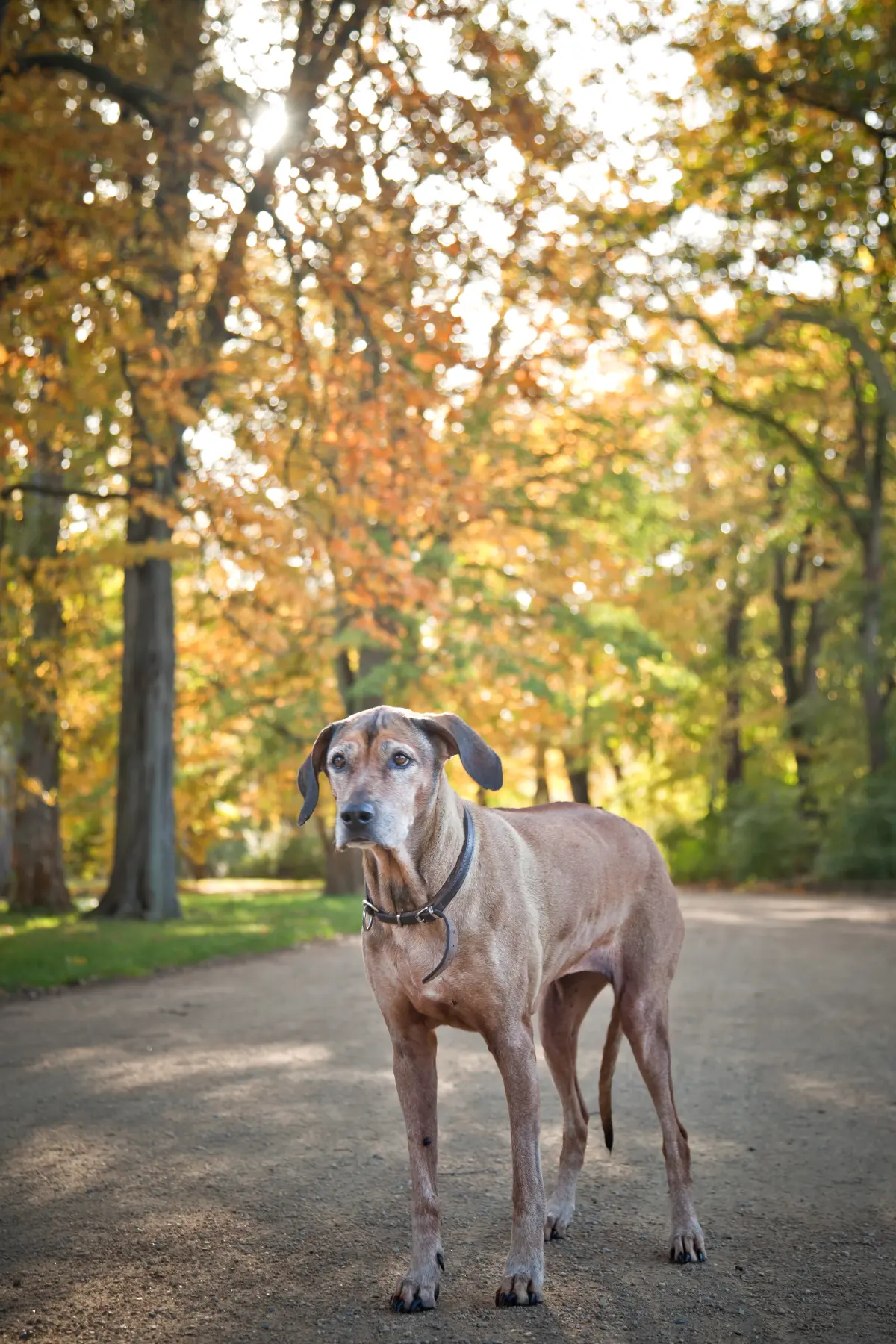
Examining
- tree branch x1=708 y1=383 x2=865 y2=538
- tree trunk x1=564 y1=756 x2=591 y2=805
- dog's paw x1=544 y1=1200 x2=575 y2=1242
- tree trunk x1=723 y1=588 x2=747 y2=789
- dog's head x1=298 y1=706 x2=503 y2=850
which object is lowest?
dog's paw x1=544 y1=1200 x2=575 y2=1242

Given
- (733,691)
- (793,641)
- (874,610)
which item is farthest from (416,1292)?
(733,691)

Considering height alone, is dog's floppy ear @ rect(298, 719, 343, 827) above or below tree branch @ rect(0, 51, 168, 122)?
below

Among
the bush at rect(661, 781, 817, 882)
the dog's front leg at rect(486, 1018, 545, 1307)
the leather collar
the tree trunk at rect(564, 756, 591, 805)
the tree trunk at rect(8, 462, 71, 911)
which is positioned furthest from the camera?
the tree trunk at rect(564, 756, 591, 805)

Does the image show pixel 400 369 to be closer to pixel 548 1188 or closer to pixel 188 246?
pixel 188 246

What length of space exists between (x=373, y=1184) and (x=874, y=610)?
898 inches

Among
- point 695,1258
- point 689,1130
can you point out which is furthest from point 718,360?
point 695,1258

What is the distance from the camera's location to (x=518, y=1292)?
3.87 meters

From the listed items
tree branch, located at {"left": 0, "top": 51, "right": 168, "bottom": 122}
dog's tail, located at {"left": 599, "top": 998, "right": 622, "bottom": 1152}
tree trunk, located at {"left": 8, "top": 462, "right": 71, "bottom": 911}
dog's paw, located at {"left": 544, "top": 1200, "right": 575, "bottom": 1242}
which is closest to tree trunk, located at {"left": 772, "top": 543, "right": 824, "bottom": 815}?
tree trunk, located at {"left": 8, "top": 462, "right": 71, "bottom": 911}

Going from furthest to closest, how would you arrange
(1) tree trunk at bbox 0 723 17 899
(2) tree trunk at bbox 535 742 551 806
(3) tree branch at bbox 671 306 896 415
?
(2) tree trunk at bbox 535 742 551 806
(3) tree branch at bbox 671 306 896 415
(1) tree trunk at bbox 0 723 17 899

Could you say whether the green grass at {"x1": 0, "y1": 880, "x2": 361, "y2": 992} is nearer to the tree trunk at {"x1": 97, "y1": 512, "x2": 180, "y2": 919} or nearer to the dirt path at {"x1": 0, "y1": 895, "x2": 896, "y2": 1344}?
the tree trunk at {"x1": 97, "y1": 512, "x2": 180, "y2": 919}

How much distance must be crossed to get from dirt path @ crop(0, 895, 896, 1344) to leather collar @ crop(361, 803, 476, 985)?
3.53 ft

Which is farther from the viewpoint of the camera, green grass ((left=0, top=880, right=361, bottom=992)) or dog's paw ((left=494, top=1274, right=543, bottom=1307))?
green grass ((left=0, top=880, right=361, bottom=992))

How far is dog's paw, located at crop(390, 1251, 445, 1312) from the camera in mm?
3846

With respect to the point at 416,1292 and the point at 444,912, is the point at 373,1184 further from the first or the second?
the point at 444,912
